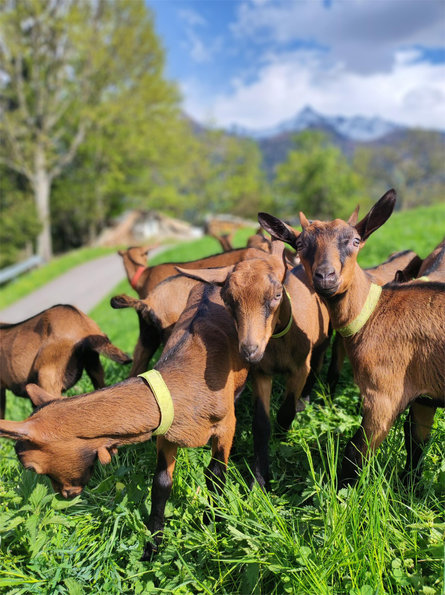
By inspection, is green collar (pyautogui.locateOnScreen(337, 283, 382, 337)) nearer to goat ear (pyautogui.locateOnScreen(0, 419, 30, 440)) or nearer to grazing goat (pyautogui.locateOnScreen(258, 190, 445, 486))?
grazing goat (pyautogui.locateOnScreen(258, 190, 445, 486))

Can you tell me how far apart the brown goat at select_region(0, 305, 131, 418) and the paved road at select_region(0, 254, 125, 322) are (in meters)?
9.83

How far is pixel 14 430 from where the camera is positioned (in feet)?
8.64

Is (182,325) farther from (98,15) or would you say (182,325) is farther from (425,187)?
(425,187)

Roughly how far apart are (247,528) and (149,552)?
0.72m

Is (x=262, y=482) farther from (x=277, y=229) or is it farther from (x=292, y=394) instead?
(x=277, y=229)

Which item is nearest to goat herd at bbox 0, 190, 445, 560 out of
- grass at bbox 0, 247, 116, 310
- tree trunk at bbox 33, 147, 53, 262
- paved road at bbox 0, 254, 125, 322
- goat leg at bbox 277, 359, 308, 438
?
goat leg at bbox 277, 359, 308, 438

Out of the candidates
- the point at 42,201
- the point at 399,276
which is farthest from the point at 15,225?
the point at 399,276

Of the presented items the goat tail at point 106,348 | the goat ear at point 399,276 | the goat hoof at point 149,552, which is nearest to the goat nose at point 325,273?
the goat ear at point 399,276

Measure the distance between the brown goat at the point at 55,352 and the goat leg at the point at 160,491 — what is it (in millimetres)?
1446

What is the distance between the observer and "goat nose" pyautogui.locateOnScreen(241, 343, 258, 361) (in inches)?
106

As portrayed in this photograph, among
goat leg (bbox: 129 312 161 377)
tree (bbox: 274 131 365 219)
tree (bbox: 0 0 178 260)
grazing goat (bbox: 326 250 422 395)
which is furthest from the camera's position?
tree (bbox: 274 131 365 219)

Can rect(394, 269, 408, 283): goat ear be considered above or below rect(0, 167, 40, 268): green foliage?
below

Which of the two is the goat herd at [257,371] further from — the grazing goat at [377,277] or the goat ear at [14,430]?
the grazing goat at [377,277]

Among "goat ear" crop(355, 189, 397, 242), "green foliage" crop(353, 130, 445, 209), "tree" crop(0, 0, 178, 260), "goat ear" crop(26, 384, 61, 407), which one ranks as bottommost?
"green foliage" crop(353, 130, 445, 209)
